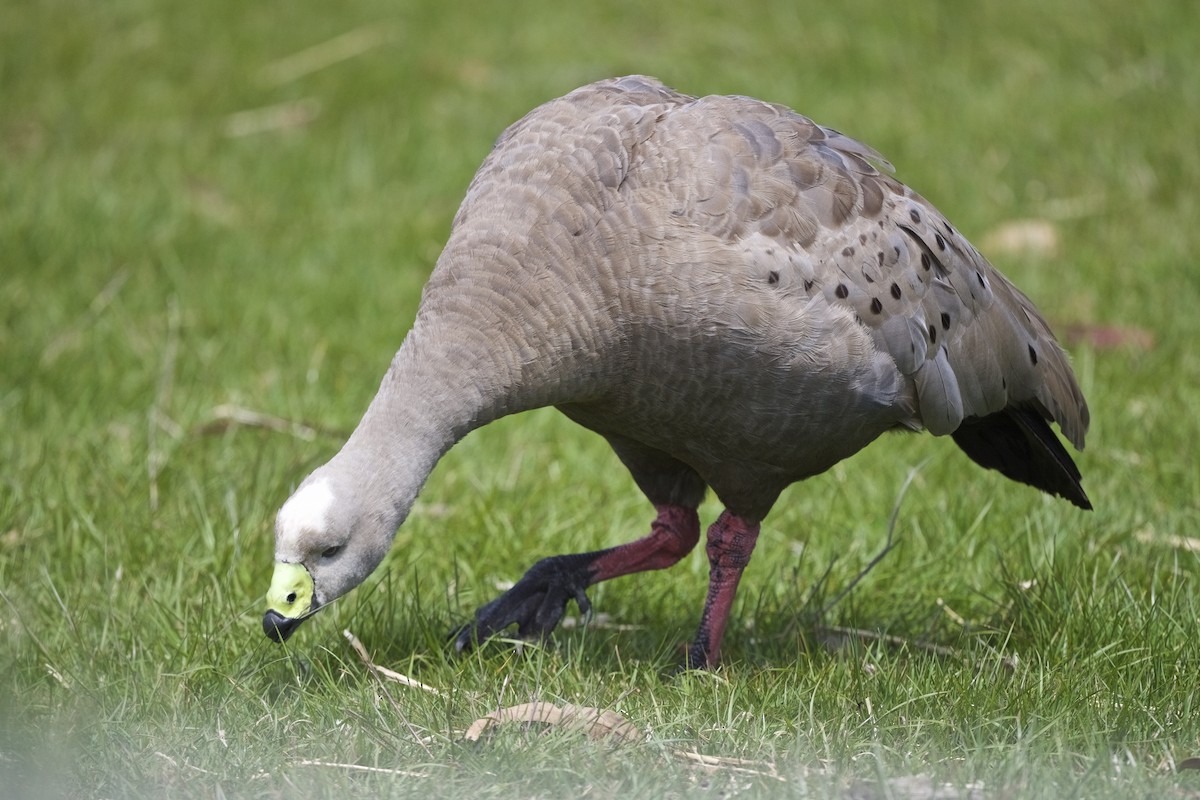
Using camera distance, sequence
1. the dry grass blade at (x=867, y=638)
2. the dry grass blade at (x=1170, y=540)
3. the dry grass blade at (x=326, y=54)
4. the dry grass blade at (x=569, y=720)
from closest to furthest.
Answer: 1. the dry grass blade at (x=569, y=720)
2. the dry grass blade at (x=867, y=638)
3. the dry grass blade at (x=1170, y=540)
4. the dry grass blade at (x=326, y=54)

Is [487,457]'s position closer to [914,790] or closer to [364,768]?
[364,768]

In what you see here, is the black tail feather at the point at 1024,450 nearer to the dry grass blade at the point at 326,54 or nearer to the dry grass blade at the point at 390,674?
the dry grass blade at the point at 390,674

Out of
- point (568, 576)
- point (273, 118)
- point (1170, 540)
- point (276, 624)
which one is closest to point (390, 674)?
point (276, 624)

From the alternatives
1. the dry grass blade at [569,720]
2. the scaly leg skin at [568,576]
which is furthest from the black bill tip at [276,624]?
the scaly leg skin at [568,576]

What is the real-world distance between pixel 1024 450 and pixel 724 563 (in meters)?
1.08

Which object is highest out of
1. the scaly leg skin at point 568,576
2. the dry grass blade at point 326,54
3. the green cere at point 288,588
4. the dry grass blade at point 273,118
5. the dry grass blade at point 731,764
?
the dry grass blade at point 326,54

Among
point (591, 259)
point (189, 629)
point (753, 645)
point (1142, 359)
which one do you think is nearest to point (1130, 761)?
point (753, 645)

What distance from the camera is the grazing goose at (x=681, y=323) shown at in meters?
3.73

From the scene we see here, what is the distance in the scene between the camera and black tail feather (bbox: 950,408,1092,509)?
4629mm

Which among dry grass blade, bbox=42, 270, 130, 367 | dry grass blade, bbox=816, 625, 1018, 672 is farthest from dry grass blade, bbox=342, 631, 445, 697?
dry grass blade, bbox=42, 270, 130, 367

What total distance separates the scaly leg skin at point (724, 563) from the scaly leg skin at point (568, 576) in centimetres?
23

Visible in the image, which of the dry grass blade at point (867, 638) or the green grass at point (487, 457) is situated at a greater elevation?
the green grass at point (487, 457)

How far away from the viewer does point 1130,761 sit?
129 inches

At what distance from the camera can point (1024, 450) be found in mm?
4746
